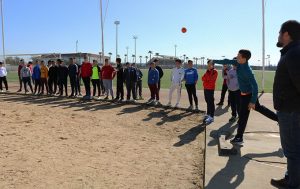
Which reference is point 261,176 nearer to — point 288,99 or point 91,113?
point 288,99

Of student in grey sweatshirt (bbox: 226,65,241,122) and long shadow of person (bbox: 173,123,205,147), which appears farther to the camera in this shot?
student in grey sweatshirt (bbox: 226,65,241,122)

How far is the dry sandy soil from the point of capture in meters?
5.15

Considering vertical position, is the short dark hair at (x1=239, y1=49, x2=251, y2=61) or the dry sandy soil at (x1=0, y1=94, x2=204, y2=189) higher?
the short dark hair at (x1=239, y1=49, x2=251, y2=61)

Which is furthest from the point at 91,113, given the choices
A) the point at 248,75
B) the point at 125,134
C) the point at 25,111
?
the point at 248,75

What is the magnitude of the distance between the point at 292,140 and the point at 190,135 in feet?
14.5

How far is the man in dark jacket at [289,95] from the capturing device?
3924 millimetres

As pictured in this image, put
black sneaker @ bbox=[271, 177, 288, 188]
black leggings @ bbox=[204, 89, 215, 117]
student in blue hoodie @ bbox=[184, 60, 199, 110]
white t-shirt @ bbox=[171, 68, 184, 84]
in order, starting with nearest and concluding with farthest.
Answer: black sneaker @ bbox=[271, 177, 288, 188] → black leggings @ bbox=[204, 89, 215, 117] → student in blue hoodie @ bbox=[184, 60, 199, 110] → white t-shirt @ bbox=[171, 68, 184, 84]

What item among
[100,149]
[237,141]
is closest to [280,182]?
[237,141]

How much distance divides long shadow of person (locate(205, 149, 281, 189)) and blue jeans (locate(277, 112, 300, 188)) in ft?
2.40

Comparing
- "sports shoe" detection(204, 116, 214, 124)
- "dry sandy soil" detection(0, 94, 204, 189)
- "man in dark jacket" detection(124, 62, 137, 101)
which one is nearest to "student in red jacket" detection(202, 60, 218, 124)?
"sports shoe" detection(204, 116, 214, 124)

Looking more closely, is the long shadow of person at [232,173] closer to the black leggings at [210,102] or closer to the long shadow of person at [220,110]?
the black leggings at [210,102]

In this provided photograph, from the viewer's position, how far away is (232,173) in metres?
5.09

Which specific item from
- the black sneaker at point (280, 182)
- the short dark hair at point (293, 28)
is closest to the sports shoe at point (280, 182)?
the black sneaker at point (280, 182)

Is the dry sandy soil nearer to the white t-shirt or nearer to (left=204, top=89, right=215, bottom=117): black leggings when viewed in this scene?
(left=204, top=89, right=215, bottom=117): black leggings
